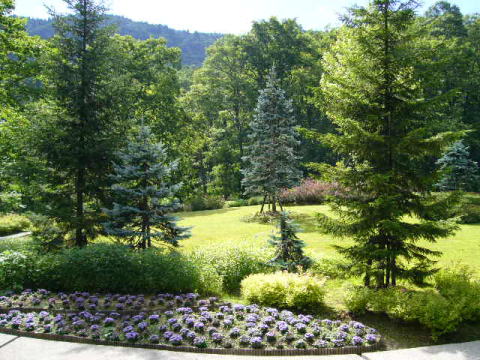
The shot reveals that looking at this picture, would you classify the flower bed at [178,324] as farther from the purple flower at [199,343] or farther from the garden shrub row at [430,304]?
the garden shrub row at [430,304]

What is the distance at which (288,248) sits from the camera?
9570mm

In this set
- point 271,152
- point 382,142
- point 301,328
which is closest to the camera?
point 301,328

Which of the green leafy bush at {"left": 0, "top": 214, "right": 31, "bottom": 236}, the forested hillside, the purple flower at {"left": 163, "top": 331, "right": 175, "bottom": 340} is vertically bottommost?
the green leafy bush at {"left": 0, "top": 214, "right": 31, "bottom": 236}

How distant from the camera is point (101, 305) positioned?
7.36 m

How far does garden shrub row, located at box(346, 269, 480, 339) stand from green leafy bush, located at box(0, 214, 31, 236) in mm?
19164

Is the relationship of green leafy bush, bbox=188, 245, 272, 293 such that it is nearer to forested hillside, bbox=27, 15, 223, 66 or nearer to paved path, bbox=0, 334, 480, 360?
paved path, bbox=0, 334, 480, 360

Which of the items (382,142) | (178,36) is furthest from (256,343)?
(178,36)

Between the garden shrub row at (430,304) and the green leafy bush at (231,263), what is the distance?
2936 mm

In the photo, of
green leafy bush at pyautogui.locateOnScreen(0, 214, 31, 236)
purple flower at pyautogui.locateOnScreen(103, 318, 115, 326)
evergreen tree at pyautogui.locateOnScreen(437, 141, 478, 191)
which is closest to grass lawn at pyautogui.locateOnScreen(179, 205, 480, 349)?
purple flower at pyautogui.locateOnScreen(103, 318, 115, 326)

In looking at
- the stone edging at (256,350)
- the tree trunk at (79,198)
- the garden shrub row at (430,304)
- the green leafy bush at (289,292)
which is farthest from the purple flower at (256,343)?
the tree trunk at (79,198)

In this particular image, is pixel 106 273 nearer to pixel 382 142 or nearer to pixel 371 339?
pixel 371 339

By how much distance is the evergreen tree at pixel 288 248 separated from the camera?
30.5ft

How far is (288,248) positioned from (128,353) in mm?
5166

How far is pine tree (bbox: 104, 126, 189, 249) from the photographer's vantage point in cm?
1082
